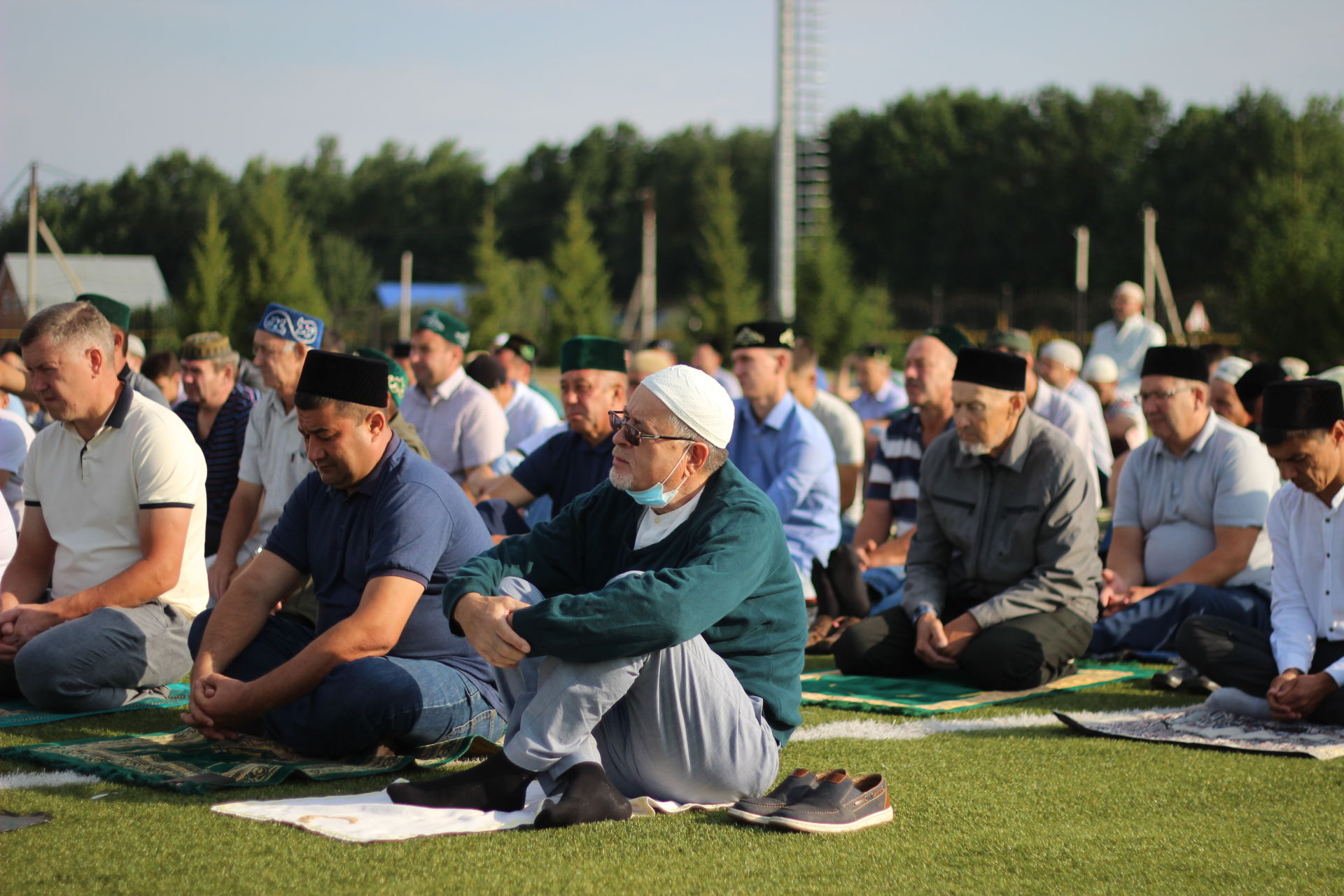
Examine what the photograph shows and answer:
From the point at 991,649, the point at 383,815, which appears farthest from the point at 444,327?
the point at 383,815

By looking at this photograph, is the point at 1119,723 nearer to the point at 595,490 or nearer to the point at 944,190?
the point at 595,490

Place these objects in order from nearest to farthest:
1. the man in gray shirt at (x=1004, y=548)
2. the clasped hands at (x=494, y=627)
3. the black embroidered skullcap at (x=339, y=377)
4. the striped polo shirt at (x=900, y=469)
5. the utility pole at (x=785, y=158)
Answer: the clasped hands at (x=494, y=627), the black embroidered skullcap at (x=339, y=377), the man in gray shirt at (x=1004, y=548), the striped polo shirt at (x=900, y=469), the utility pole at (x=785, y=158)

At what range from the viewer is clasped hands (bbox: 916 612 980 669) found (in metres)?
5.97

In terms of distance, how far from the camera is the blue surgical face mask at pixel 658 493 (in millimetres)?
3721

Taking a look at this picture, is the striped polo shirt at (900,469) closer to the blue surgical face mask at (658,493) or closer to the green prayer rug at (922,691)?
the green prayer rug at (922,691)

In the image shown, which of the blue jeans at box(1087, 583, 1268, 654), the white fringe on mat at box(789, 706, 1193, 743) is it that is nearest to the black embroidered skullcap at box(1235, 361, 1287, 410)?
the blue jeans at box(1087, 583, 1268, 654)

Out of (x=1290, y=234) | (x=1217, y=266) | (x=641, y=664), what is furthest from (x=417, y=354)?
(x=1217, y=266)

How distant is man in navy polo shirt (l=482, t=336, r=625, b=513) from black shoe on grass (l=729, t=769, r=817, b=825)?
2.92m

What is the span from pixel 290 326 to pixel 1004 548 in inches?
150

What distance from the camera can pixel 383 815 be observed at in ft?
11.4

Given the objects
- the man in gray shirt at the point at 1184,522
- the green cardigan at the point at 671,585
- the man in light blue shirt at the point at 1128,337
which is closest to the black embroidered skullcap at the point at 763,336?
the man in gray shirt at the point at 1184,522

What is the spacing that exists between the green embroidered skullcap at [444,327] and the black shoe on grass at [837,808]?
577cm

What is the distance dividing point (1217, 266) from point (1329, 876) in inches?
2120

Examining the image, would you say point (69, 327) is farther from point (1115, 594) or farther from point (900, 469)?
point (1115, 594)
